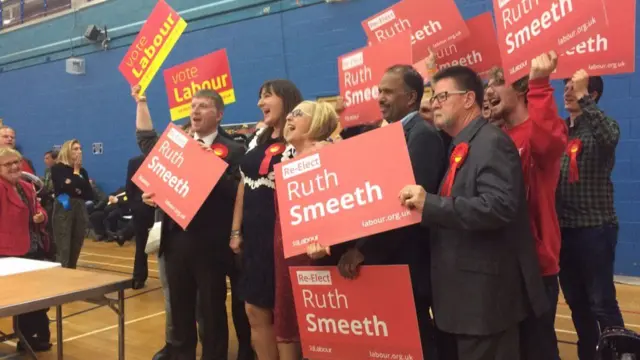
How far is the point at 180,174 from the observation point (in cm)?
266

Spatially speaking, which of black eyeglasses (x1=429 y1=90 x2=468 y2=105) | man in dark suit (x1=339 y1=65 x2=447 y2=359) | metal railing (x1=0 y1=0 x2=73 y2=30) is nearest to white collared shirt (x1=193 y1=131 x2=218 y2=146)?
man in dark suit (x1=339 y1=65 x2=447 y2=359)

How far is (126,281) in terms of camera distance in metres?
2.56

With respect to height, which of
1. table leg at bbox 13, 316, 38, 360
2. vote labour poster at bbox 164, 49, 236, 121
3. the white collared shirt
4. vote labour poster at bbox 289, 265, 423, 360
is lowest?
table leg at bbox 13, 316, 38, 360

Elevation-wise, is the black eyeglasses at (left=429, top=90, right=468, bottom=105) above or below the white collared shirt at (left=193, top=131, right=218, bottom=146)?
below

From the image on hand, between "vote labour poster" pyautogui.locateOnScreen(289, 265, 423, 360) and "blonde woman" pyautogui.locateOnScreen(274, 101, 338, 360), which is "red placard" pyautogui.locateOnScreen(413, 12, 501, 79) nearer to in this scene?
"blonde woman" pyautogui.locateOnScreen(274, 101, 338, 360)

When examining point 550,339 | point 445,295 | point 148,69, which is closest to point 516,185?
point 445,295

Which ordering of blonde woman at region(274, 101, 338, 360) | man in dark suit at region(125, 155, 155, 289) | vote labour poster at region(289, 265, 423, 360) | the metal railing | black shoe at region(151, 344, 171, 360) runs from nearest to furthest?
vote labour poster at region(289, 265, 423, 360)
blonde woman at region(274, 101, 338, 360)
black shoe at region(151, 344, 171, 360)
man in dark suit at region(125, 155, 155, 289)
the metal railing

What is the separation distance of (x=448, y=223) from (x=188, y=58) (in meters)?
7.18

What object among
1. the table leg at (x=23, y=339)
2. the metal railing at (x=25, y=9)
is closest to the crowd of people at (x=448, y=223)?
the table leg at (x=23, y=339)

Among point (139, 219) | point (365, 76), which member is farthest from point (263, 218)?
point (139, 219)

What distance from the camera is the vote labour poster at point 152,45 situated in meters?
3.26

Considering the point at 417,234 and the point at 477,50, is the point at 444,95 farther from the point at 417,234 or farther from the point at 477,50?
the point at 477,50

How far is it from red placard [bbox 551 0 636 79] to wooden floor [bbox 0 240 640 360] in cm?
187

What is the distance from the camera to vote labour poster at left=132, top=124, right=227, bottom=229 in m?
2.57
